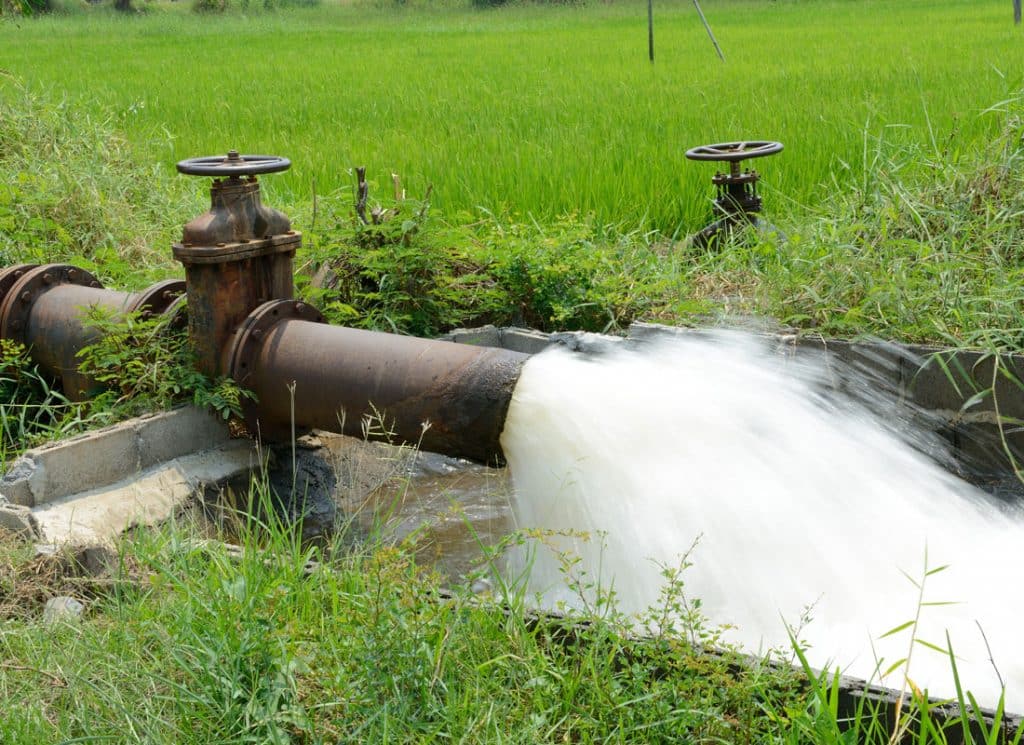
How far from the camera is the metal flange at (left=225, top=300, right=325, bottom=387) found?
3.81 meters

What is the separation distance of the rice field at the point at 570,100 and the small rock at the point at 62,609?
2762 millimetres

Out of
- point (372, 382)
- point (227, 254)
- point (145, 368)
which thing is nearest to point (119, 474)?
point (145, 368)

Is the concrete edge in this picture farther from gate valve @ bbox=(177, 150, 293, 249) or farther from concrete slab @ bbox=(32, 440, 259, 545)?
gate valve @ bbox=(177, 150, 293, 249)

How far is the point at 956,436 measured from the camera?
3953mm

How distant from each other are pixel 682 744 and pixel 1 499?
223 cm

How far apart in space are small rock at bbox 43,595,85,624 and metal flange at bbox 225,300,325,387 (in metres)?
1.10

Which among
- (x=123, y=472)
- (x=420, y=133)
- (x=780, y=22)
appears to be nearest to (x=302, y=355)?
(x=123, y=472)

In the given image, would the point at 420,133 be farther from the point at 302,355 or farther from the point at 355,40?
the point at 355,40

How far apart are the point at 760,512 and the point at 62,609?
1.92 meters

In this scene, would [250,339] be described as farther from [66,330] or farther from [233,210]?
[66,330]

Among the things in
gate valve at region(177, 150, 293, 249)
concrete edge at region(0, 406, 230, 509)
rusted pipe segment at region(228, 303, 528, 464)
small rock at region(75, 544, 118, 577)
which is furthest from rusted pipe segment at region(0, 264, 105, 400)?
small rock at region(75, 544, 118, 577)

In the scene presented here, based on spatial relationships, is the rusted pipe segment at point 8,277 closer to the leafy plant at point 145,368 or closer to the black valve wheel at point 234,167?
the leafy plant at point 145,368

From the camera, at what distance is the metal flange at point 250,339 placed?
3812 millimetres

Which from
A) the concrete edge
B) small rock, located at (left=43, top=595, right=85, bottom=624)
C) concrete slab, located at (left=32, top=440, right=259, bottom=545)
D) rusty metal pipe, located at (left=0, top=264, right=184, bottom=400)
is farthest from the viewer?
rusty metal pipe, located at (left=0, top=264, right=184, bottom=400)
